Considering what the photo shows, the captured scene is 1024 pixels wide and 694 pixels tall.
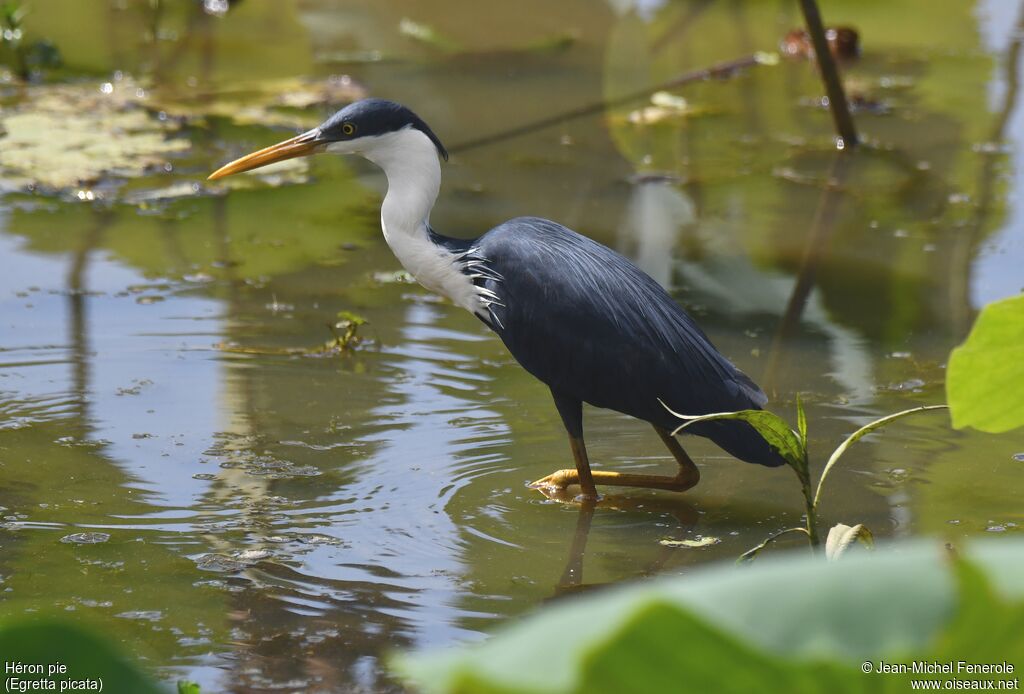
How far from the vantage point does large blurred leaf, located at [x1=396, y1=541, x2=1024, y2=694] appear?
0.68 m

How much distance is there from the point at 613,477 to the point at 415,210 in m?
1.06

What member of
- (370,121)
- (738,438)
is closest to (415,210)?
(370,121)

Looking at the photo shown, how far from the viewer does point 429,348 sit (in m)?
5.12

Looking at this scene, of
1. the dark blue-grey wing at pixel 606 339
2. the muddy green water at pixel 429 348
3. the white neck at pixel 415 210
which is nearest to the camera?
the muddy green water at pixel 429 348

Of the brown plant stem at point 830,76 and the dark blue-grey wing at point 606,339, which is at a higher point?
the brown plant stem at point 830,76

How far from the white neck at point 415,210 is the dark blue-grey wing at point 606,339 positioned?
0.19 m

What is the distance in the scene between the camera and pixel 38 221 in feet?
20.8

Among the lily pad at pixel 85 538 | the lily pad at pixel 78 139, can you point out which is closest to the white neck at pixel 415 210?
the lily pad at pixel 85 538

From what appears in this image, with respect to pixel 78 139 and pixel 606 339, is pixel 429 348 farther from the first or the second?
pixel 78 139

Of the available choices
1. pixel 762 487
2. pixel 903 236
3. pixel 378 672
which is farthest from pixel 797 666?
pixel 903 236

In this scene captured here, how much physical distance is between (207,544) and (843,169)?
4.95m

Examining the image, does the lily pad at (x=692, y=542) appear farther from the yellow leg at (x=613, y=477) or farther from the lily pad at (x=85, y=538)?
the lily pad at (x=85, y=538)

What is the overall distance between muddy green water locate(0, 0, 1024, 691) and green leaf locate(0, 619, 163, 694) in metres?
2.07

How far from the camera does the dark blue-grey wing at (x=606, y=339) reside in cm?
388
